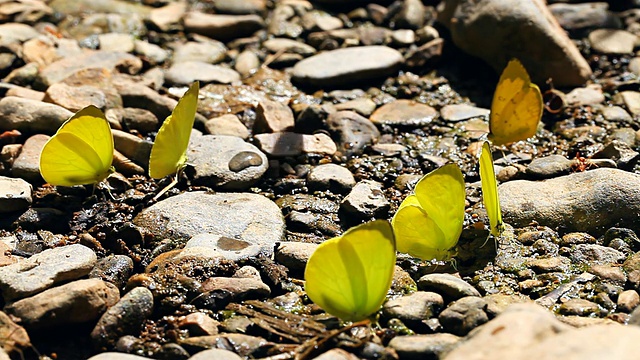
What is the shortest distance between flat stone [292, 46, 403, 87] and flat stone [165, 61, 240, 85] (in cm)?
57

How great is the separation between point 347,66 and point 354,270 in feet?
11.4

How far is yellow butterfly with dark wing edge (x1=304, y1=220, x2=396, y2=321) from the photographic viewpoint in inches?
122

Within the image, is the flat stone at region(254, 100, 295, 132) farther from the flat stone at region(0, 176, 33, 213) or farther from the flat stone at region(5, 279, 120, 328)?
the flat stone at region(5, 279, 120, 328)

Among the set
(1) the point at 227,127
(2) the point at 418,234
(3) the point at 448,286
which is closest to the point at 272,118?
(1) the point at 227,127

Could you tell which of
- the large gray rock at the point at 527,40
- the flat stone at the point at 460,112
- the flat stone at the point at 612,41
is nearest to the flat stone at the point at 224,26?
the large gray rock at the point at 527,40

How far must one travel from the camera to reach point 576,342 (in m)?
2.53

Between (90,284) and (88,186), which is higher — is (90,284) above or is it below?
above

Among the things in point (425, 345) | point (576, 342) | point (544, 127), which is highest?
point (576, 342)

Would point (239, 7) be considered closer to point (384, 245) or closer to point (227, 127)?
point (227, 127)

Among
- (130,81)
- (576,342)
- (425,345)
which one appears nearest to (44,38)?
(130,81)

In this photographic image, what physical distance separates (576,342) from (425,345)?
Answer: 797mm

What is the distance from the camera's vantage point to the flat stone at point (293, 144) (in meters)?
5.31

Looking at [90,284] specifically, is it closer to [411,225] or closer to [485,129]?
[411,225]

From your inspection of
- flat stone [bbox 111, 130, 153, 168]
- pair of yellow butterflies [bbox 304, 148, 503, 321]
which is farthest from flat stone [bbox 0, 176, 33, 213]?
pair of yellow butterflies [bbox 304, 148, 503, 321]
